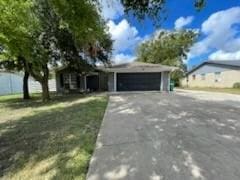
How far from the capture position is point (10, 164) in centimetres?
416

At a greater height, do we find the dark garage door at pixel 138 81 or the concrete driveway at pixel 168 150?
the dark garage door at pixel 138 81

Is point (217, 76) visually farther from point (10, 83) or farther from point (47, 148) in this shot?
point (47, 148)

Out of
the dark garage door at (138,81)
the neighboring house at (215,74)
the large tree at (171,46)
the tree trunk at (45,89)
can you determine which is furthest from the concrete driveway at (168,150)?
the large tree at (171,46)

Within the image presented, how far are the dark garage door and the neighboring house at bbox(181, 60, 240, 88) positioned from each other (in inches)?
451

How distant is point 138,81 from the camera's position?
2142cm

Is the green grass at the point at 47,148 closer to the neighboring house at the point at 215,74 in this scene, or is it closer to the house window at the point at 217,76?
the neighboring house at the point at 215,74

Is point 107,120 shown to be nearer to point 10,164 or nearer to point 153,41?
point 10,164

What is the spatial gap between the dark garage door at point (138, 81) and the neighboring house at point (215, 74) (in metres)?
11.5

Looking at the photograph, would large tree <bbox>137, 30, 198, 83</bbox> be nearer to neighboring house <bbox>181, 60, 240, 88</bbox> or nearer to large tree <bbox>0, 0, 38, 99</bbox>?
neighboring house <bbox>181, 60, 240, 88</bbox>

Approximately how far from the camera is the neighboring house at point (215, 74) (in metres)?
26.9

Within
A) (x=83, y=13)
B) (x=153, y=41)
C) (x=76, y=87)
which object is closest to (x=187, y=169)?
(x=83, y=13)

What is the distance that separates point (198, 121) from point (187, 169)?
3.98 metres

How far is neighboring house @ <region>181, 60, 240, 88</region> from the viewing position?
88.3 feet

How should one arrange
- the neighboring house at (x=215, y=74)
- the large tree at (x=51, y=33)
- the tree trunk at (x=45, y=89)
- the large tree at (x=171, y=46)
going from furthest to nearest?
the large tree at (x=171, y=46)
the neighboring house at (x=215, y=74)
the tree trunk at (x=45, y=89)
the large tree at (x=51, y=33)
